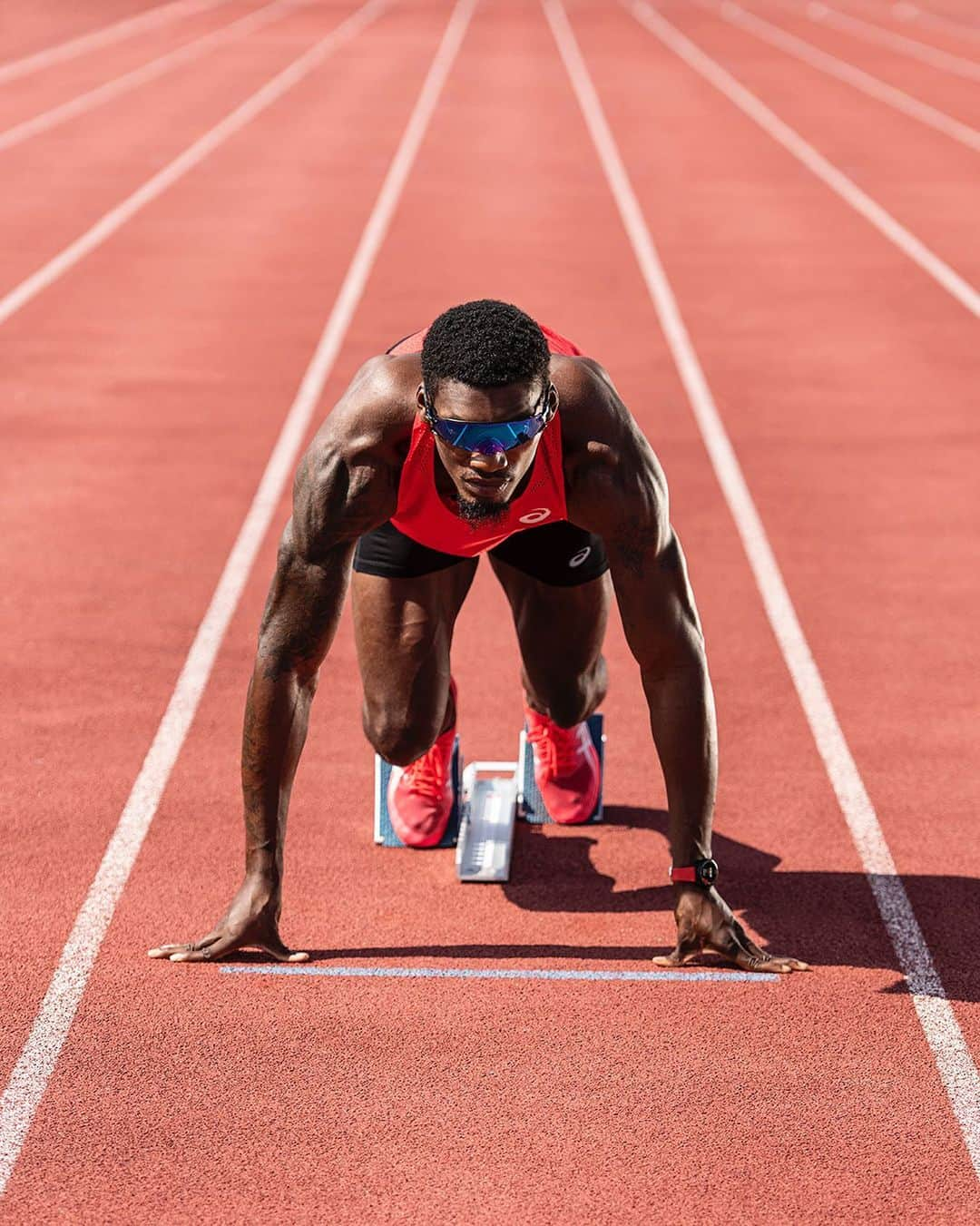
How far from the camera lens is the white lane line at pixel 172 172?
535 inches

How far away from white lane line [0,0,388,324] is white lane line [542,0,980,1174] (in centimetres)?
479

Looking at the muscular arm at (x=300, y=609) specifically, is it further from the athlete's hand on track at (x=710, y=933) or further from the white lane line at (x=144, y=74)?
the white lane line at (x=144, y=74)

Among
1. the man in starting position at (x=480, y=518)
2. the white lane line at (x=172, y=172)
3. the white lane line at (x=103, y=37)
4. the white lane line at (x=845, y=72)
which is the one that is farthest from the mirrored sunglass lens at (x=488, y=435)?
the white lane line at (x=103, y=37)

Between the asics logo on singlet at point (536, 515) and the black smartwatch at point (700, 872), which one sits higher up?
the asics logo on singlet at point (536, 515)

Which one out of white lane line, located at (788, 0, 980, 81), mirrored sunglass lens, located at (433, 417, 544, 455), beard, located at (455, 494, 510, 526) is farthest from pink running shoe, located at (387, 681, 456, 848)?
white lane line, located at (788, 0, 980, 81)

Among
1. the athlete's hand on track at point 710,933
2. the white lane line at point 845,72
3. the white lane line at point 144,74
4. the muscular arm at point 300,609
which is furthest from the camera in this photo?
the white lane line at point 845,72

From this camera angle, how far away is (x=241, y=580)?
7605 millimetres

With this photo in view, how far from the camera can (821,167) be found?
18.6m

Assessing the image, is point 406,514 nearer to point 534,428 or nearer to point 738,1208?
point 534,428

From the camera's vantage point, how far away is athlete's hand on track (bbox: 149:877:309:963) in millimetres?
4285

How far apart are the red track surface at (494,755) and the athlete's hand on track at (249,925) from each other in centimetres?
11

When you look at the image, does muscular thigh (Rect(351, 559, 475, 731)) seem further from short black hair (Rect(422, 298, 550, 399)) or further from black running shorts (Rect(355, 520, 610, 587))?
short black hair (Rect(422, 298, 550, 399))

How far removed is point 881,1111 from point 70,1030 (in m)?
1.91

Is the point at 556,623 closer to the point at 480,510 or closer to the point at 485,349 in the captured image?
the point at 480,510
